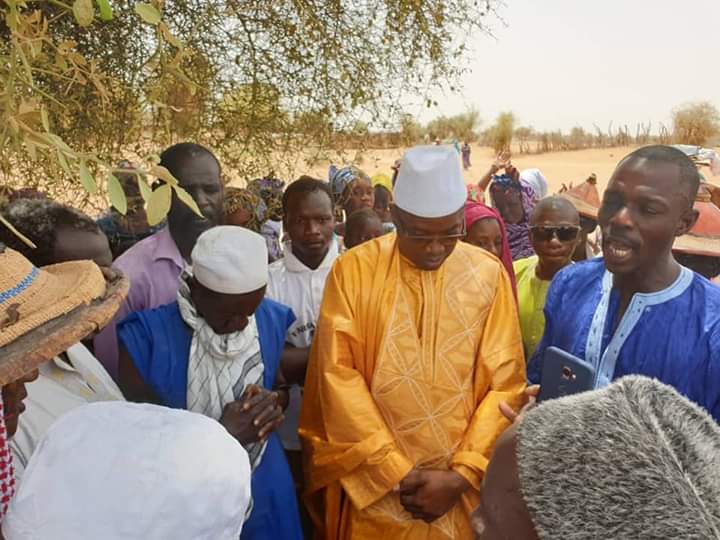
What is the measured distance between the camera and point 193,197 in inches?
112

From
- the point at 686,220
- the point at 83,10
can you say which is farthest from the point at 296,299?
the point at 83,10

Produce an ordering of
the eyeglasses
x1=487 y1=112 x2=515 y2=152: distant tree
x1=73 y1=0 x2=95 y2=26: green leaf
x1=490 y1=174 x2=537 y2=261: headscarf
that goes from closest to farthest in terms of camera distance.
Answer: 1. x1=73 y1=0 x2=95 y2=26: green leaf
2. the eyeglasses
3. x1=490 y1=174 x2=537 y2=261: headscarf
4. x1=487 y1=112 x2=515 y2=152: distant tree

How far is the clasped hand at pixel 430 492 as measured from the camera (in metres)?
2.31

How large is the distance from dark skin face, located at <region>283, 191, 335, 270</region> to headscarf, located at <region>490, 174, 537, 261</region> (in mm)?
2266

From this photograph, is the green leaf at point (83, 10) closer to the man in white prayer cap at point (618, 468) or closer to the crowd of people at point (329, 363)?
the crowd of people at point (329, 363)

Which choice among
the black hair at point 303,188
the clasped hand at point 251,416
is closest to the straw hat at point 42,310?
the clasped hand at point 251,416

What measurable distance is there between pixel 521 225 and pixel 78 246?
4.28m

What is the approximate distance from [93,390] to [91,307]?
3.06ft

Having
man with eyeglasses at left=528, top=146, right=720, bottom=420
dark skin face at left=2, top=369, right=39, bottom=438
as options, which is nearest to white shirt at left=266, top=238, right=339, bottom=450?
man with eyeglasses at left=528, top=146, right=720, bottom=420

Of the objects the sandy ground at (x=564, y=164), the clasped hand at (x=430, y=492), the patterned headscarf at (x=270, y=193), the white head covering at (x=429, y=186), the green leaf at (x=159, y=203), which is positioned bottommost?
the sandy ground at (x=564, y=164)

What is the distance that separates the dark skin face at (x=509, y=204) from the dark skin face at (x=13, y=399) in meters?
4.90

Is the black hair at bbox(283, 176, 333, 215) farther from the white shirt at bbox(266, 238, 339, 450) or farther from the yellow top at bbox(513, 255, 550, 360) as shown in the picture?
the yellow top at bbox(513, 255, 550, 360)

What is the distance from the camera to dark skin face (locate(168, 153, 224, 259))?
2.87 m

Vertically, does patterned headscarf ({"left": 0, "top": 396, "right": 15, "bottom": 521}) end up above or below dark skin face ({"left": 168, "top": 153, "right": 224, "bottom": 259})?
below
